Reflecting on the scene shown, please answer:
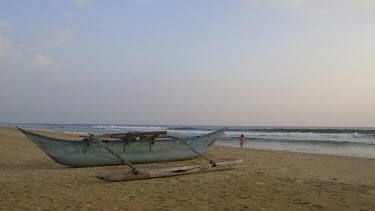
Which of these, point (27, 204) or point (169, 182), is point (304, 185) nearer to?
point (169, 182)

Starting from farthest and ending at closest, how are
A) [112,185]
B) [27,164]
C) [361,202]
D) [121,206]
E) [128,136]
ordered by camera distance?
[27,164], [128,136], [112,185], [361,202], [121,206]

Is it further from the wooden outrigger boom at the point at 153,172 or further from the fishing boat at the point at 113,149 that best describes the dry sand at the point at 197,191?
the fishing boat at the point at 113,149

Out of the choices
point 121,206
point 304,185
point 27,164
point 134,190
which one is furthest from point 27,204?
point 27,164

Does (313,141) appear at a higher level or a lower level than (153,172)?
lower

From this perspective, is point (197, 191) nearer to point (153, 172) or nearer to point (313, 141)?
point (153, 172)

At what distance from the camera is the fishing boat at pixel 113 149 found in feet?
30.3

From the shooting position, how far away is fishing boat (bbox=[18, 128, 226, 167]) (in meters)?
9.23

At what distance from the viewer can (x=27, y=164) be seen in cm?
1059

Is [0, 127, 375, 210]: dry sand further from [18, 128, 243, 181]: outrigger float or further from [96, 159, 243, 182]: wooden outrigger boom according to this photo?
[18, 128, 243, 181]: outrigger float

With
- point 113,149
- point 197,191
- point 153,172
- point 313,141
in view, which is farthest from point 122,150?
point 313,141

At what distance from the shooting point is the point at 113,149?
9789mm

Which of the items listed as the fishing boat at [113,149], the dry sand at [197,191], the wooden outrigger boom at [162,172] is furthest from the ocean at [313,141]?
the dry sand at [197,191]

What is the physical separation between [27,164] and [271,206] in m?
8.39

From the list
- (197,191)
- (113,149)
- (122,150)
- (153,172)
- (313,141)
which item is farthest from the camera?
(313,141)
